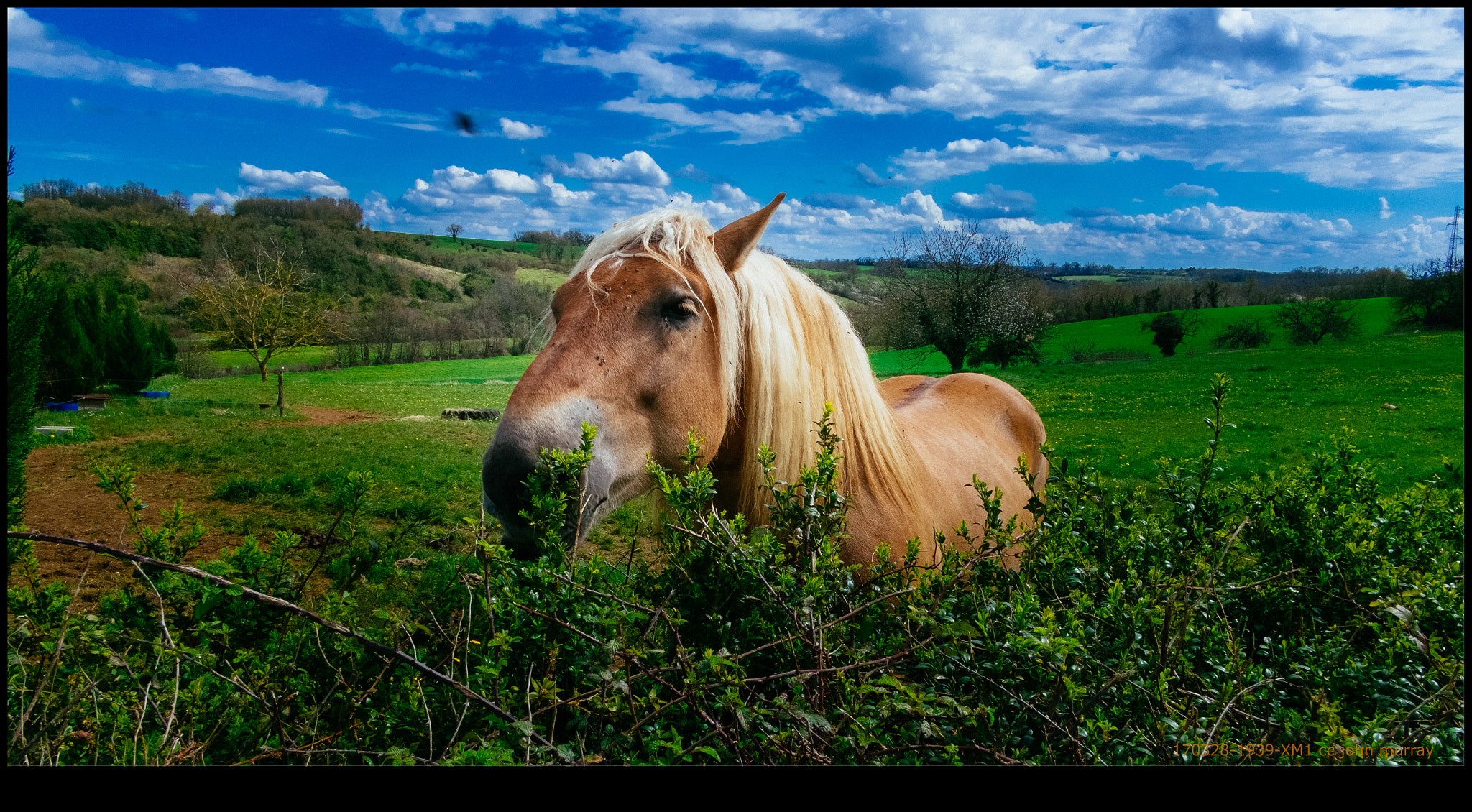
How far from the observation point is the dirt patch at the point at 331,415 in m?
10.8

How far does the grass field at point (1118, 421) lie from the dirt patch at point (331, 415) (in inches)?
7.3

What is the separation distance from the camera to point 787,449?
2119 mm

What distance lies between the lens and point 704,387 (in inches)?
76.9

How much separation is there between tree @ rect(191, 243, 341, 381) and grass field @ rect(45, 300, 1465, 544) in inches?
40.6

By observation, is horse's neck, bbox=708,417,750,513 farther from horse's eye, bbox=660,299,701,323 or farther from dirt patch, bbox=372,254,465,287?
dirt patch, bbox=372,254,465,287

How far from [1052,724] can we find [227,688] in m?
1.75

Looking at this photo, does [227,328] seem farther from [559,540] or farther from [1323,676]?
[1323,676]

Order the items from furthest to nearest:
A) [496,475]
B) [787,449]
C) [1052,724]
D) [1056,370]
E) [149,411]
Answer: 1. [1056,370]
2. [149,411]
3. [787,449]
4. [496,475]
5. [1052,724]

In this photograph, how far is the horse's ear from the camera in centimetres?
208

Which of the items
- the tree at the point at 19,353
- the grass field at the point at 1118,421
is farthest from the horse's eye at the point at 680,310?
the grass field at the point at 1118,421

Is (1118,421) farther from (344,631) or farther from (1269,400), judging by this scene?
(344,631)

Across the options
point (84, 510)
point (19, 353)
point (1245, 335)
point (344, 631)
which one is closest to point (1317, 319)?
point (1245, 335)
